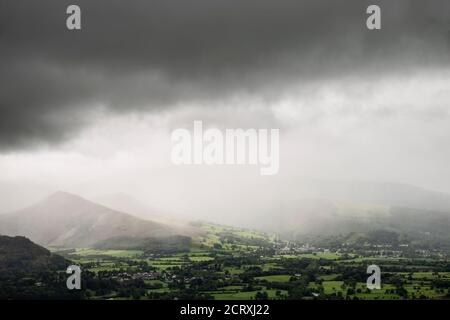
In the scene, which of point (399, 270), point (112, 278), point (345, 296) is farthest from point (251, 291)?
point (399, 270)

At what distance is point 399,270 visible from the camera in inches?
6949

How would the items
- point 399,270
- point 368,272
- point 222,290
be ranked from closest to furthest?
point 222,290 < point 368,272 < point 399,270

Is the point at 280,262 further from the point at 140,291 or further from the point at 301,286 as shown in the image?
the point at 140,291

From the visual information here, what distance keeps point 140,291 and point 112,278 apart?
23.9 metres

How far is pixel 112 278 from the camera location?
150 metres

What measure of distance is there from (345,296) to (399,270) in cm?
6225

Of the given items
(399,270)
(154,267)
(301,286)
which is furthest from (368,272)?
(154,267)
